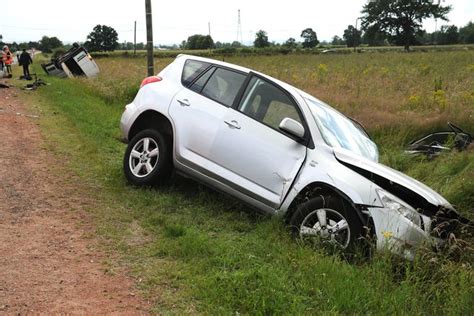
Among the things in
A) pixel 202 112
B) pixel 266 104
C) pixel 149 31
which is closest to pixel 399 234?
pixel 266 104

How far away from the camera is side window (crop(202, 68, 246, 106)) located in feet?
19.2

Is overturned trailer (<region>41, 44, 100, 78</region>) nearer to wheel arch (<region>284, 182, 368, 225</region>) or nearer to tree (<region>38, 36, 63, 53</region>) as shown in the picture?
wheel arch (<region>284, 182, 368, 225</region>)

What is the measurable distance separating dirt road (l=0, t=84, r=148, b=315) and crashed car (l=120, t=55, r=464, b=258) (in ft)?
3.82

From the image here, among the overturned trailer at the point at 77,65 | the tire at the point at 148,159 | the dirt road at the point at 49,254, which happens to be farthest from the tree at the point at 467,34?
the dirt road at the point at 49,254

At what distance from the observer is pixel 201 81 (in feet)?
20.2

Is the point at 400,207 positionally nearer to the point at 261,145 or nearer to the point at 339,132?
the point at 339,132

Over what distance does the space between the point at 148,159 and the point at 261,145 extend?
5.70 feet

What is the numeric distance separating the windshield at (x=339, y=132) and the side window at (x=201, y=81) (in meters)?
1.32

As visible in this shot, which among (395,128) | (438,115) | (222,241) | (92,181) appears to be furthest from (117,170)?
(438,115)

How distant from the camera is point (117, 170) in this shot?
7230 mm

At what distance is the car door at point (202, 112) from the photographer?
18.6ft

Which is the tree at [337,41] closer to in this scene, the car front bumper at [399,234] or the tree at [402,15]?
the tree at [402,15]

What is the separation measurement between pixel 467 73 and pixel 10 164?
1808 cm

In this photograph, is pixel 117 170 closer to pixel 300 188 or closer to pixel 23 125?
pixel 300 188
